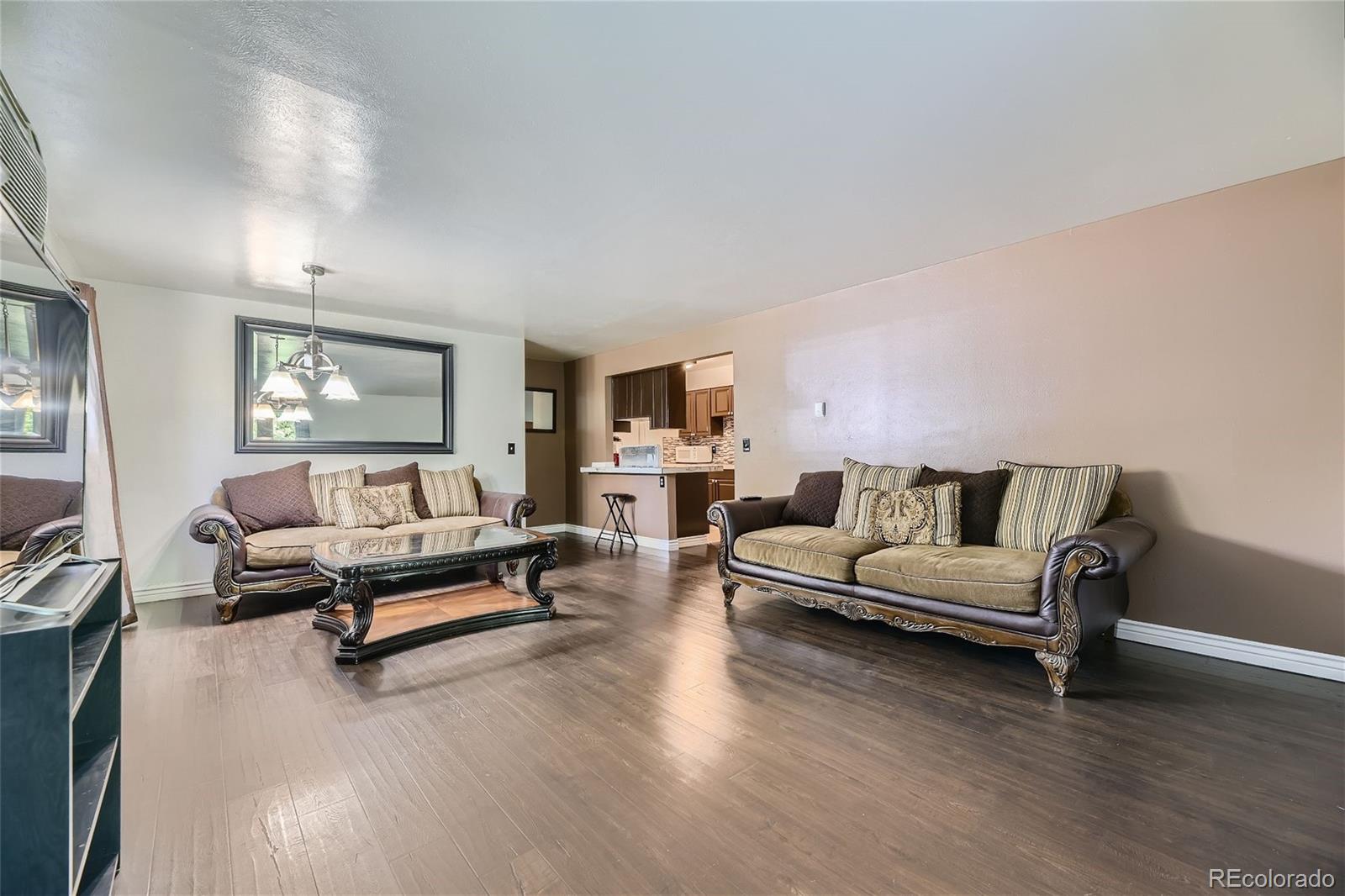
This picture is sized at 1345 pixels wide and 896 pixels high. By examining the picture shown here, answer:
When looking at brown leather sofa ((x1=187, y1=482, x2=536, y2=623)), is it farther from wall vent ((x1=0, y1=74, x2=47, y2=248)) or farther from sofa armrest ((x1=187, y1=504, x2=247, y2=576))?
wall vent ((x1=0, y1=74, x2=47, y2=248))

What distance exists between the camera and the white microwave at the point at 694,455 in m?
8.18

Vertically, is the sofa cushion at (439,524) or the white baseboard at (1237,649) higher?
the sofa cushion at (439,524)

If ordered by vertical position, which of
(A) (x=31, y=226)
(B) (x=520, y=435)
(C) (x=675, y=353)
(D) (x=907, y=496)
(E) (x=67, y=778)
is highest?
(C) (x=675, y=353)

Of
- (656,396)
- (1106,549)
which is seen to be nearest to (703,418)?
(656,396)

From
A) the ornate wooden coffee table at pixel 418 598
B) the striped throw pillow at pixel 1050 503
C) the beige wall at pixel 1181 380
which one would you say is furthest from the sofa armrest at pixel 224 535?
the striped throw pillow at pixel 1050 503

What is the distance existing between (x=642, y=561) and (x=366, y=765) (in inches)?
145

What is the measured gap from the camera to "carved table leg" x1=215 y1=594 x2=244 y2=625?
11.7 feet

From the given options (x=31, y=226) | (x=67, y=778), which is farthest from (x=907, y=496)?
(x=31, y=226)

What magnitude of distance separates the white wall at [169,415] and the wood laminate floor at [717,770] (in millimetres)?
1670

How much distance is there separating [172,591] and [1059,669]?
573 cm

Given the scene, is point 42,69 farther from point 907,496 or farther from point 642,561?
point 642,561

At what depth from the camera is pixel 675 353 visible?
611cm

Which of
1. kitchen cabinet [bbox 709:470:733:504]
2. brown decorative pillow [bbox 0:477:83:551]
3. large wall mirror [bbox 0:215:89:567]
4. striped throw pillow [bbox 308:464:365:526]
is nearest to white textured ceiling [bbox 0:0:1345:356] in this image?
large wall mirror [bbox 0:215:89:567]

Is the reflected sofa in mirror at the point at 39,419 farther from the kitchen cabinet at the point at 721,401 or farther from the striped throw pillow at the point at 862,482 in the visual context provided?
the kitchen cabinet at the point at 721,401
